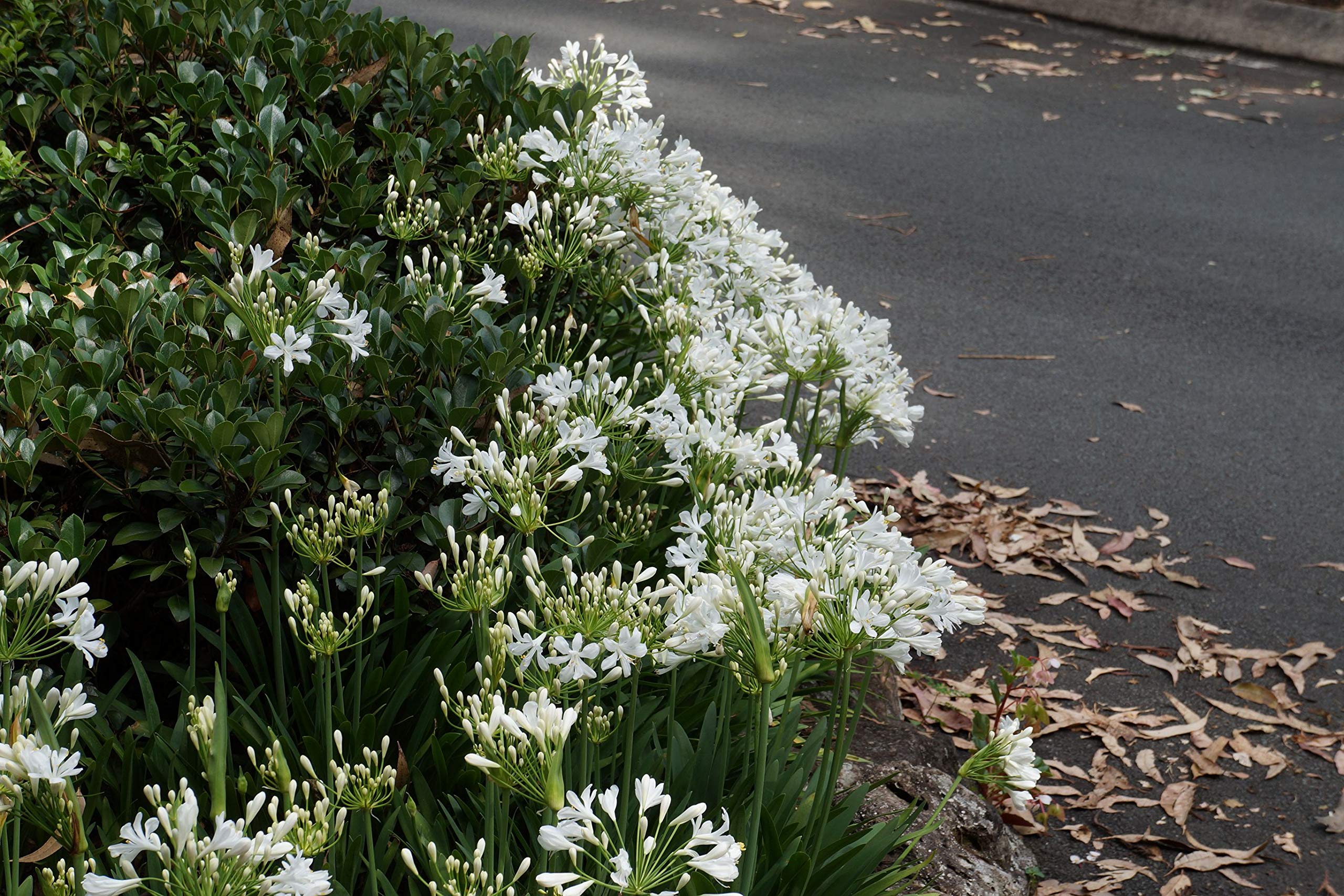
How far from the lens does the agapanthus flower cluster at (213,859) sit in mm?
1339

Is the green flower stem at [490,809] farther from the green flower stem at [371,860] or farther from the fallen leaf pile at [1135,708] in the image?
the fallen leaf pile at [1135,708]

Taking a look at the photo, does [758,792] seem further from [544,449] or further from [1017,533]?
[1017,533]

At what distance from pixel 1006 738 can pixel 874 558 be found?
1.54 ft

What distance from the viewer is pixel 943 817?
2857 millimetres

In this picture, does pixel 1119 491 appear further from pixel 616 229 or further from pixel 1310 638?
pixel 616 229

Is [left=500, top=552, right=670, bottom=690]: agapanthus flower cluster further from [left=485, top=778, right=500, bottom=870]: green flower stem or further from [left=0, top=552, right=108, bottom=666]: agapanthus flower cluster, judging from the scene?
[left=0, top=552, right=108, bottom=666]: agapanthus flower cluster

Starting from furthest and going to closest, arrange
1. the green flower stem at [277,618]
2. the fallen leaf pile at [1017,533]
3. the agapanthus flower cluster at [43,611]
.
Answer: the fallen leaf pile at [1017,533] → the green flower stem at [277,618] → the agapanthus flower cluster at [43,611]

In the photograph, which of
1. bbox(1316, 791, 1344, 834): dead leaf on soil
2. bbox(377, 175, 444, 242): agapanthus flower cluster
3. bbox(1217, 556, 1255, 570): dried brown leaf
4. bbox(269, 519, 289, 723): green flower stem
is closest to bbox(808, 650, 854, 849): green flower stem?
bbox(269, 519, 289, 723): green flower stem

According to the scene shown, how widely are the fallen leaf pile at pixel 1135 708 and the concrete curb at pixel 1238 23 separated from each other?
7.88 metres

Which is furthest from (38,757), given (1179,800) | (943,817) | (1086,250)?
(1086,250)

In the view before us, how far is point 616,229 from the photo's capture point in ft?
10.5

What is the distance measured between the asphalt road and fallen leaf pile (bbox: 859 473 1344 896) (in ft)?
0.16

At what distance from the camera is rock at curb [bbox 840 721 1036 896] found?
2691 millimetres

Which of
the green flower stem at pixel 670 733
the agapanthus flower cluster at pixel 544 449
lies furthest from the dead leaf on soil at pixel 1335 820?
the agapanthus flower cluster at pixel 544 449
